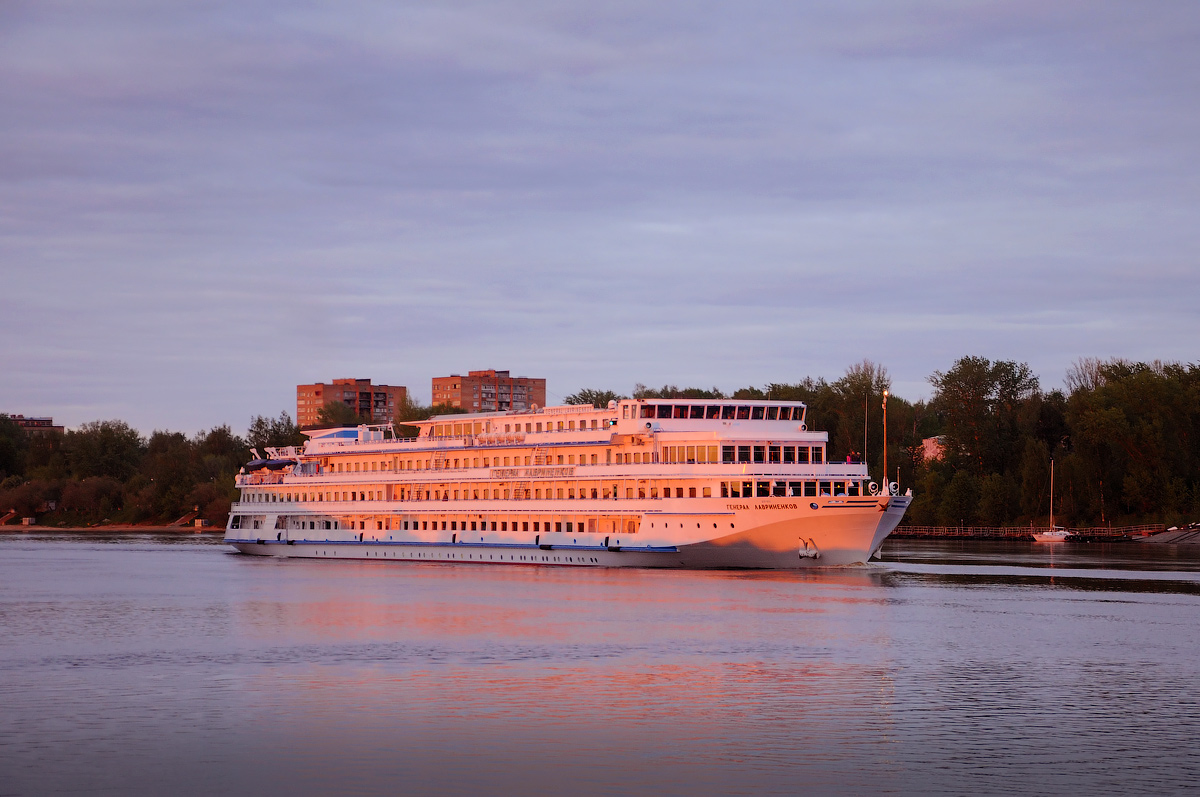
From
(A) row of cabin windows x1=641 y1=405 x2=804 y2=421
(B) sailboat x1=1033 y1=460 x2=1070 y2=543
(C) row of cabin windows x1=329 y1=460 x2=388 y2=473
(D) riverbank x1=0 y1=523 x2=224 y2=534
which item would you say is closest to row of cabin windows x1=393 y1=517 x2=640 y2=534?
(C) row of cabin windows x1=329 y1=460 x2=388 y2=473

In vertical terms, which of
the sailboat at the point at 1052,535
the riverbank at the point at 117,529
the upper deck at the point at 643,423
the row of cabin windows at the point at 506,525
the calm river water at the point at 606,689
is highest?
the upper deck at the point at 643,423

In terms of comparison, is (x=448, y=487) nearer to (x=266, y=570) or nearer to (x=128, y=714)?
(x=266, y=570)

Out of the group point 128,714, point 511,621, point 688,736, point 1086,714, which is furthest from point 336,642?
point 1086,714

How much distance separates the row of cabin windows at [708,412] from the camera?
7738 cm

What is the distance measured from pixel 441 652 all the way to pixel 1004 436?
117 meters

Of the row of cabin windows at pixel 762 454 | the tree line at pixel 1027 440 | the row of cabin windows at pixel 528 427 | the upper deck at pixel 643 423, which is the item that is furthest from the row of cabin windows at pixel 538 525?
the tree line at pixel 1027 440

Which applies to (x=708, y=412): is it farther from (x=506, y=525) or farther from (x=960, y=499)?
(x=960, y=499)

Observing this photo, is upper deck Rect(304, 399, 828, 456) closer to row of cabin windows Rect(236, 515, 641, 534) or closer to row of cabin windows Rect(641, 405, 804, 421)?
row of cabin windows Rect(641, 405, 804, 421)

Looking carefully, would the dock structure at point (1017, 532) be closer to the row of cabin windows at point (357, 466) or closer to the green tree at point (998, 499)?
the green tree at point (998, 499)

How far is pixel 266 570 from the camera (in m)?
89.1

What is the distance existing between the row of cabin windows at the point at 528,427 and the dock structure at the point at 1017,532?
2318 inches

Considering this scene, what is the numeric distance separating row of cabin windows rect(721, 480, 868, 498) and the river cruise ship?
3.5 inches

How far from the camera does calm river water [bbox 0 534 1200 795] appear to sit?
25.2 metres

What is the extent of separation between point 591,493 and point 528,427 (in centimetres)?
829
